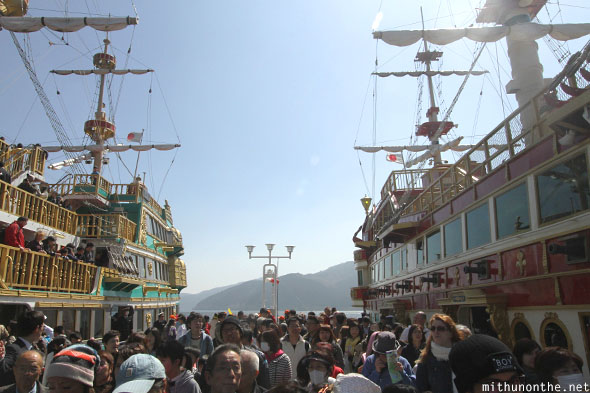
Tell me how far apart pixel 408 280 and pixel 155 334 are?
11004 mm

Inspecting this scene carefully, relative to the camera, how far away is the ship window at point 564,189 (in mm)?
5941

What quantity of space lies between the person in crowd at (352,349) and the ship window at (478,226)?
3.72m

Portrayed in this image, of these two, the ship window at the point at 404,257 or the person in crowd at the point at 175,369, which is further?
the ship window at the point at 404,257

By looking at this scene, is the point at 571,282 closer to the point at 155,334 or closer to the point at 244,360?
the point at 244,360

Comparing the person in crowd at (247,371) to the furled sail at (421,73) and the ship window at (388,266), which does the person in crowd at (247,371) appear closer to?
the ship window at (388,266)

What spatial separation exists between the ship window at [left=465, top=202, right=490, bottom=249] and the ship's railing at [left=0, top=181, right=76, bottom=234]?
38.7 ft

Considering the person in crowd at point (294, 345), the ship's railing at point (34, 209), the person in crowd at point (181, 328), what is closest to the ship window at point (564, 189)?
the person in crowd at point (294, 345)

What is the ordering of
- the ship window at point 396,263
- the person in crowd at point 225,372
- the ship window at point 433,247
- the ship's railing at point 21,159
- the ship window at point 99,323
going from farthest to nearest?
the ship window at point 396,263, the ship window at point 99,323, the ship's railing at point 21,159, the ship window at point 433,247, the person in crowd at point 225,372

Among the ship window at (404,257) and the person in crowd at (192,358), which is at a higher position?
the ship window at (404,257)

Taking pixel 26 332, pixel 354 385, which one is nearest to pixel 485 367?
pixel 354 385

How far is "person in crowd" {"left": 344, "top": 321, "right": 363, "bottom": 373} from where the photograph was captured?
22.4 ft

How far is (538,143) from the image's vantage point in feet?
23.3

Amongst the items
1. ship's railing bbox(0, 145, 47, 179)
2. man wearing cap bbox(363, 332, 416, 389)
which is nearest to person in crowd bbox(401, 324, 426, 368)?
man wearing cap bbox(363, 332, 416, 389)

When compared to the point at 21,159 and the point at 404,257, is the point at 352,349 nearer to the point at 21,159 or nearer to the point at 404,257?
the point at 404,257
